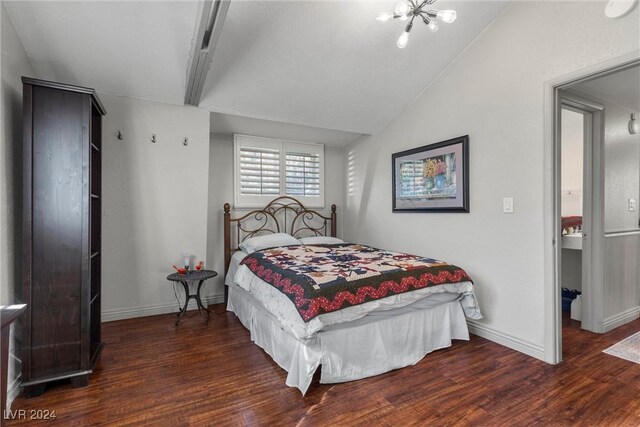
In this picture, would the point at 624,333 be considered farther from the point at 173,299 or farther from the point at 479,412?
the point at 173,299

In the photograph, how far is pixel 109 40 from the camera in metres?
2.47

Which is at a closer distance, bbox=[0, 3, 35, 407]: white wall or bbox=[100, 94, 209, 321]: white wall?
bbox=[0, 3, 35, 407]: white wall

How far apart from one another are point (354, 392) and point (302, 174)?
3162 millimetres

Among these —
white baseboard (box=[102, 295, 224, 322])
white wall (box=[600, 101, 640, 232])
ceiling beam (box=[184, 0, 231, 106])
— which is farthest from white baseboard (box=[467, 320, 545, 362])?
ceiling beam (box=[184, 0, 231, 106])

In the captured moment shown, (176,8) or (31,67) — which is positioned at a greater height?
(176,8)

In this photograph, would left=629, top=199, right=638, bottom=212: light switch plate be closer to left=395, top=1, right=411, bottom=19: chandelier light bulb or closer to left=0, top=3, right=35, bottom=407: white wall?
left=395, top=1, right=411, bottom=19: chandelier light bulb

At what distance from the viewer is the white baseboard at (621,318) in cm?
298

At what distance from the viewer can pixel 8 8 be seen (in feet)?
6.85

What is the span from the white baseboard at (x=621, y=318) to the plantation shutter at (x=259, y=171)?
3.83 m

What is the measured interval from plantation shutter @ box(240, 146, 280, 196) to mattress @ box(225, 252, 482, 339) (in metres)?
1.46

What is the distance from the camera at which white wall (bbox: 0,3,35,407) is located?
6.15ft

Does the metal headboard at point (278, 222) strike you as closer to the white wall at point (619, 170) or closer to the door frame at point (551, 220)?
the door frame at point (551, 220)

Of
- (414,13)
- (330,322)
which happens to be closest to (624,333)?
(330,322)

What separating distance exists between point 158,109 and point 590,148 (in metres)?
4.27
